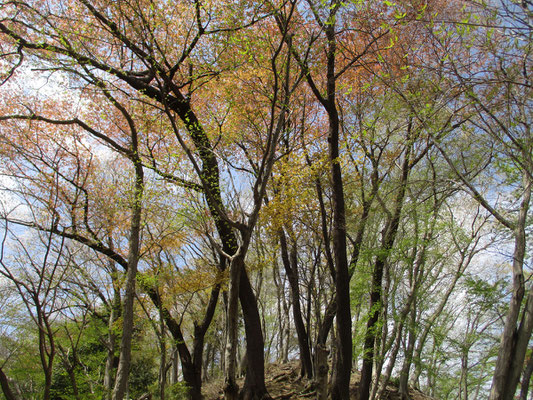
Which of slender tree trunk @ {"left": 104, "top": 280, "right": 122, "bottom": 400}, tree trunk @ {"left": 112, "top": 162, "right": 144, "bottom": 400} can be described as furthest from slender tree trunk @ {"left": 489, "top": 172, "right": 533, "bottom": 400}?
slender tree trunk @ {"left": 104, "top": 280, "right": 122, "bottom": 400}

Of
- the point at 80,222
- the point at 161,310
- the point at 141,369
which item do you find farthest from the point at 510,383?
the point at 141,369

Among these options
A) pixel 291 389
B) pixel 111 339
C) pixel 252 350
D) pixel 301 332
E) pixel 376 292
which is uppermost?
pixel 376 292

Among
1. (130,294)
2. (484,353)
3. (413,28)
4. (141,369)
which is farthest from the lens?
(141,369)

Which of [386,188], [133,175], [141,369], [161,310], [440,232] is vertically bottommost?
[141,369]

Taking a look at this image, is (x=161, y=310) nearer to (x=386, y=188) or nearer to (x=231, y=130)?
(x=231, y=130)

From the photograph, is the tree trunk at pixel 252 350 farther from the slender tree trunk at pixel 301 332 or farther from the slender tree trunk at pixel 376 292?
the slender tree trunk at pixel 376 292

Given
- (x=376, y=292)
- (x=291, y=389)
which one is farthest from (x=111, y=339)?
(x=376, y=292)

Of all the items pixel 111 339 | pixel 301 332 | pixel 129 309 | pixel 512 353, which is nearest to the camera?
pixel 512 353

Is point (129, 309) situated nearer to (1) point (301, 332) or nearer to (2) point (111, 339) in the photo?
(2) point (111, 339)

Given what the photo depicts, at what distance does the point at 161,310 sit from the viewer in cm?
844

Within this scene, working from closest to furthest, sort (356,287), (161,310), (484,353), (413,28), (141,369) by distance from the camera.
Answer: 1. (413,28)
2. (356,287)
3. (161,310)
4. (484,353)
5. (141,369)

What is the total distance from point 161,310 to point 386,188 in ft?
19.6

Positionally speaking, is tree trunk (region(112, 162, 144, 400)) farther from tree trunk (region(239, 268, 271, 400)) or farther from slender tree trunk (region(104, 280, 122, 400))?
slender tree trunk (region(104, 280, 122, 400))

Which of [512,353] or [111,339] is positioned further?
[111,339]
